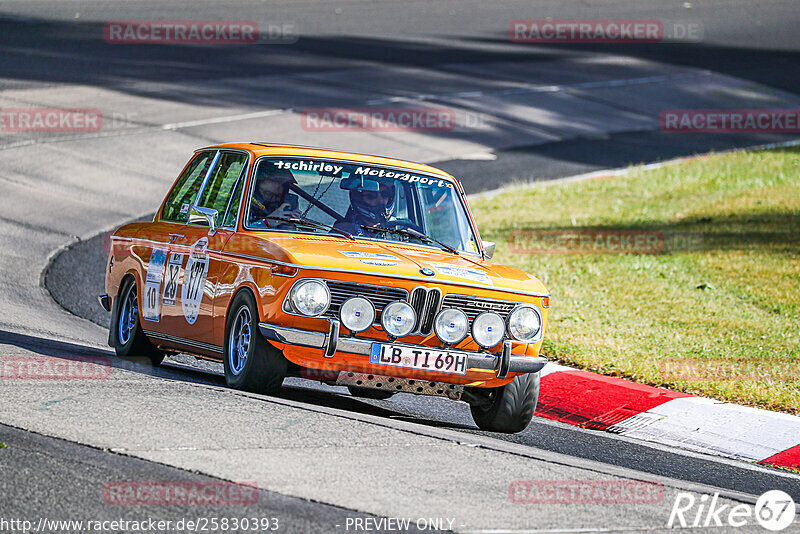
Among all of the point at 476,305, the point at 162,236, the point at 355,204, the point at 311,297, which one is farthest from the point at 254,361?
the point at 162,236

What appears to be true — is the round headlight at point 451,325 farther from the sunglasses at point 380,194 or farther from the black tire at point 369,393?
the sunglasses at point 380,194

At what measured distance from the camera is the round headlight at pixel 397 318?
7141 millimetres

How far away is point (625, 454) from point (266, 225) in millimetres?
2736

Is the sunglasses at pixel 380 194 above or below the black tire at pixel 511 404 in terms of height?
above

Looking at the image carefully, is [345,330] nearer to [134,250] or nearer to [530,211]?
[134,250]

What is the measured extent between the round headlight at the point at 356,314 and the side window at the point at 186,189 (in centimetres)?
221

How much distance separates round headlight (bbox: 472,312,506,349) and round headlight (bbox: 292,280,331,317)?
923 millimetres

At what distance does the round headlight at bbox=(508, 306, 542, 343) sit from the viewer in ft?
24.6

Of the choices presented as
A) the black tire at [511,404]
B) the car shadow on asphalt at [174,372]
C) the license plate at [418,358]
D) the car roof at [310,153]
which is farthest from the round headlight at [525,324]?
the car roof at [310,153]

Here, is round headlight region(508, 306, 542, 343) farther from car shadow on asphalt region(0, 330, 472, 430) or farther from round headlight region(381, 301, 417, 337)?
car shadow on asphalt region(0, 330, 472, 430)

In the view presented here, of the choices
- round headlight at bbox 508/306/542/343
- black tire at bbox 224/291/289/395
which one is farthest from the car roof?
round headlight at bbox 508/306/542/343

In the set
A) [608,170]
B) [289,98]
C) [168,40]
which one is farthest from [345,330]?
[168,40]

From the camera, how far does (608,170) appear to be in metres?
21.9

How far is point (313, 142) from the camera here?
21.5 metres
